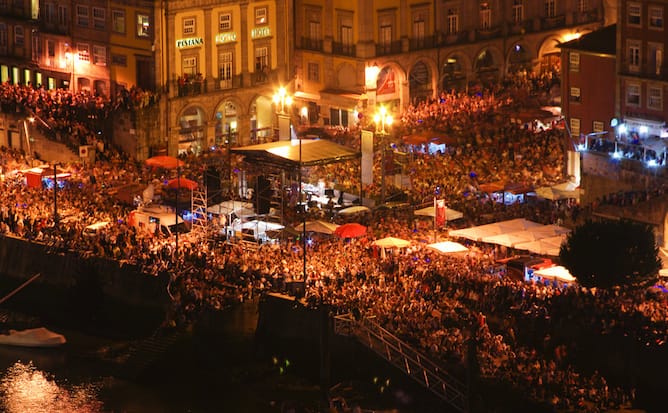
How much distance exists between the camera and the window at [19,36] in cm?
11862

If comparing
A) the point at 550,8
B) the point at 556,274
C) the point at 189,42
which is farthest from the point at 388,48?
the point at 556,274

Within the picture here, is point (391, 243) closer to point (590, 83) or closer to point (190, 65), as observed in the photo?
point (590, 83)

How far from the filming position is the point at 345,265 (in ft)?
282

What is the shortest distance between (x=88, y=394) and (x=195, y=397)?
4.95 m

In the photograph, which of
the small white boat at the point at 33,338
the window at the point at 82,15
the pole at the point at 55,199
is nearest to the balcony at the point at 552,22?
the window at the point at 82,15

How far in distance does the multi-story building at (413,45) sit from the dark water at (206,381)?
35.8 meters

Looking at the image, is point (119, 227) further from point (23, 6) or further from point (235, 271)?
point (23, 6)

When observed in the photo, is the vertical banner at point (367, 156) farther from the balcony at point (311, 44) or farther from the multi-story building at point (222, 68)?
the balcony at point (311, 44)

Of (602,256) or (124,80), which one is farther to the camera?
(124,80)

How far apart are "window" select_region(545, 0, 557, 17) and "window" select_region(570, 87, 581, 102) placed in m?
20.6

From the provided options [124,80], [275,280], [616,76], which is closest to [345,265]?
[275,280]

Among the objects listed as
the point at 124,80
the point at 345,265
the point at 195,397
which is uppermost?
the point at 124,80

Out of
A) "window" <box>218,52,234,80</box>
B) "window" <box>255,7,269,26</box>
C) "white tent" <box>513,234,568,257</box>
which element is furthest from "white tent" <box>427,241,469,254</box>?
"window" <box>255,7,269,26</box>

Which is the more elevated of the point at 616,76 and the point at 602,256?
the point at 616,76
